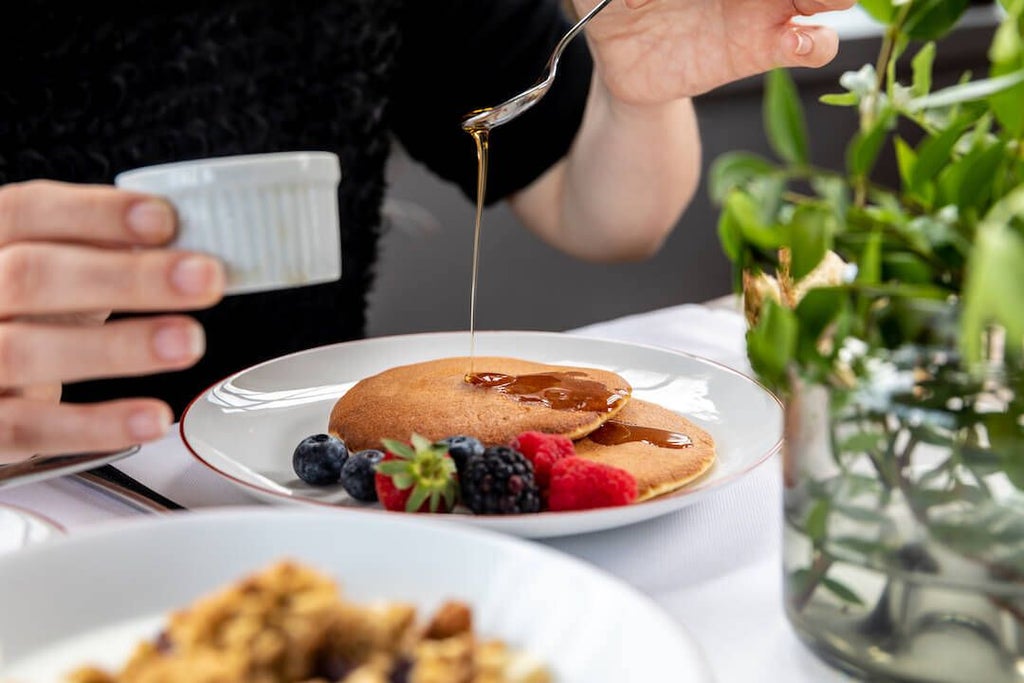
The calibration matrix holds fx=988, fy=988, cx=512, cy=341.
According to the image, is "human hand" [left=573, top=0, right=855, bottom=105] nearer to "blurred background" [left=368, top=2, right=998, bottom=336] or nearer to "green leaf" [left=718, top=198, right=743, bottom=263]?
"green leaf" [left=718, top=198, right=743, bottom=263]

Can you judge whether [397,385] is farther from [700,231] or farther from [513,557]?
[700,231]

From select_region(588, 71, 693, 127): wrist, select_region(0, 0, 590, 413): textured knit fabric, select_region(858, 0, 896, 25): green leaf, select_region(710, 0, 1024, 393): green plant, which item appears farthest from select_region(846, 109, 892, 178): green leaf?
select_region(0, 0, 590, 413): textured knit fabric

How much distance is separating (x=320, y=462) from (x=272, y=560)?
24 cm

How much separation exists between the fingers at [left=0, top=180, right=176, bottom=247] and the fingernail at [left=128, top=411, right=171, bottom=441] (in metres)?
0.11

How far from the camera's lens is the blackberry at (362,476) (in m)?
0.69

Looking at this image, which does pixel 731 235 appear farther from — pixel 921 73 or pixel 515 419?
pixel 515 419

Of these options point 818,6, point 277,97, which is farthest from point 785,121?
point 277,97

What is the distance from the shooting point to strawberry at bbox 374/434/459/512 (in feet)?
2.09

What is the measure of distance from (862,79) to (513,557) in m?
0.35

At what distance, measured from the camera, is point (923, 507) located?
45cm

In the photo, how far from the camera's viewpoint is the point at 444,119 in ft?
5.53

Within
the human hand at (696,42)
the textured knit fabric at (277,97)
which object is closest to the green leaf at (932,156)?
the human hand at (696,42)

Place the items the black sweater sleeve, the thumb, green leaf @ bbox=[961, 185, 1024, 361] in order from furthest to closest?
the black sweater sleeve
the thumb
green leaf @ bbox=[961, 185, 1024, 361]

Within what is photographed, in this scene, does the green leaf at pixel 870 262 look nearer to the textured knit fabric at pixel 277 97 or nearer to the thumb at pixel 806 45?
the thumb at pixel 806 45
